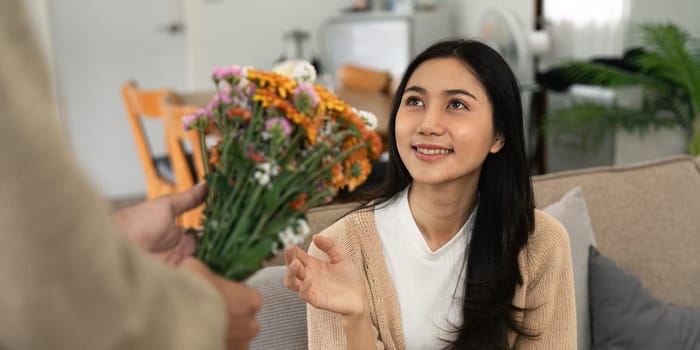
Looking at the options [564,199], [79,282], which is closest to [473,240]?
[564,199]

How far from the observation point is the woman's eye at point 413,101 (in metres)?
1.41

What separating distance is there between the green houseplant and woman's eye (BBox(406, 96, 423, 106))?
277 cm

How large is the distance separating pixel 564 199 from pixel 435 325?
557 millimetres

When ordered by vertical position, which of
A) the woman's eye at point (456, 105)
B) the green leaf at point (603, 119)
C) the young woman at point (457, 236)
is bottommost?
the green leaf at point (603, 119)

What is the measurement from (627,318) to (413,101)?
768mm

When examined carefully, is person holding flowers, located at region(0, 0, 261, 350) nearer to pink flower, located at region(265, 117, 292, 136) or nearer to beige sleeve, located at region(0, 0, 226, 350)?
beige sleeve, located at region(0, 0, 226, 350)

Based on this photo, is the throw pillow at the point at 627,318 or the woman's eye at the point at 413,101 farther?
the throw pillow at the point at 627,318

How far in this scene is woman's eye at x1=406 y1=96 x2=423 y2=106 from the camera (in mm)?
1414

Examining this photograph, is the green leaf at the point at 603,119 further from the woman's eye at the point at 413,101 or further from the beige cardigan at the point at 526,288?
the woman's eye at the point at 413,101

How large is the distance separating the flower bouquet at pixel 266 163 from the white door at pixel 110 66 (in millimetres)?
5051

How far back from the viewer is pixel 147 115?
3639 millimetres

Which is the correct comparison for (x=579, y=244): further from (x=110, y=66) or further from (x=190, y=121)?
(x=110, y=66)

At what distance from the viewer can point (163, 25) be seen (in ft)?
19.3

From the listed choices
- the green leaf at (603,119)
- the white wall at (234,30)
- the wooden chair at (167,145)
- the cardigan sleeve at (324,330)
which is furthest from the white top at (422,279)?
the white wall at (234,30)
